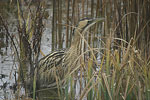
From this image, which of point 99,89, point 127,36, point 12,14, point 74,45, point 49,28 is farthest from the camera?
point 12,14

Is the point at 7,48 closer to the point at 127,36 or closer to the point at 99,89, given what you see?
the point at 127,36

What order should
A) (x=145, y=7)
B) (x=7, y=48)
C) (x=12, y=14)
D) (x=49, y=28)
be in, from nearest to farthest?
(x=145, y=7)
(x=7, y=48)
(x=49, y=28)
(x=12, y=14)

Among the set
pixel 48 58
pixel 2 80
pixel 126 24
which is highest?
pixel 126 24

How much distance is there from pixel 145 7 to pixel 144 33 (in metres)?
0.28

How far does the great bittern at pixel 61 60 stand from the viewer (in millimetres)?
3691

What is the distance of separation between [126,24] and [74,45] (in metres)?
0.85

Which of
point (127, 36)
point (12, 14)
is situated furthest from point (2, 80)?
point (12, 14)

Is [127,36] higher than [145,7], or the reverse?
[145,7]

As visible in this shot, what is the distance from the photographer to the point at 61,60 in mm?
3828

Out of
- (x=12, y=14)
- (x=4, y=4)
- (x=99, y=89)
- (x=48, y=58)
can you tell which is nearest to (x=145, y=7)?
(x=48, y=58)

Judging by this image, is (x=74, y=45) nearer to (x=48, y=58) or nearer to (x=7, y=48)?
(x=48, y=58)

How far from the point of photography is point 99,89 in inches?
116

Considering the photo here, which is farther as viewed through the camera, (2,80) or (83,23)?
(2,80)

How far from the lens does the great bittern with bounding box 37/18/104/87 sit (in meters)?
3.69
